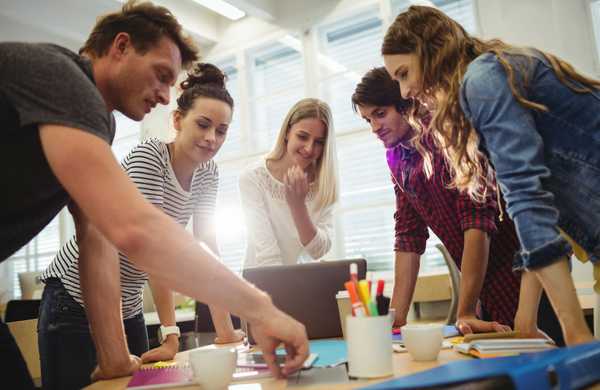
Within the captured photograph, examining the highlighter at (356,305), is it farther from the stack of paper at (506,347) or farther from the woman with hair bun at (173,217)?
the woman with hair bun at (173,217)

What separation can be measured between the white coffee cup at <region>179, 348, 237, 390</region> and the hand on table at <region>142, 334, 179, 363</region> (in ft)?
1.24

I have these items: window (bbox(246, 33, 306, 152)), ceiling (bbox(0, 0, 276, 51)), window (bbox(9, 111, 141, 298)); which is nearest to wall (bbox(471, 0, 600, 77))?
window (bbox(246, 33, 306, 152))

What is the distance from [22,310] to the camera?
2.35 metres

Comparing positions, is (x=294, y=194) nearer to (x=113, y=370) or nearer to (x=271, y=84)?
(x=113, y=370)

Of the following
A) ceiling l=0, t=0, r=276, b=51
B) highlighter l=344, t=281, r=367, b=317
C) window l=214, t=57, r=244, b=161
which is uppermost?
ceiling l=0, t=0, r=276, b=51

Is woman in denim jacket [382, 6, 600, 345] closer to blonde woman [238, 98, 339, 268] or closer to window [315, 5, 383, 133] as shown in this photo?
blonde woman [238, 98, 339, 268]

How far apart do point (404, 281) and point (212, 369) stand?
933 millimetres

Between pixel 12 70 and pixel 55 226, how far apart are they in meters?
8.16

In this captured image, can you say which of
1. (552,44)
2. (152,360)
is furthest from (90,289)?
(552,44)

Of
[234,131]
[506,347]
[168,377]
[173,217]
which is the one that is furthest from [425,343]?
[234,131]

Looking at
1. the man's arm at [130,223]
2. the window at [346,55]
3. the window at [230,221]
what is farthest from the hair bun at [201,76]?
the window at [230,221]

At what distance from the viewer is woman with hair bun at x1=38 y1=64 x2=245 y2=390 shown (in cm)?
118

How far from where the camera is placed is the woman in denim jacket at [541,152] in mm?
745

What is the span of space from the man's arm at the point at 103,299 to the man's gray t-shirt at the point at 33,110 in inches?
9.0
